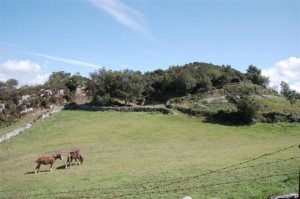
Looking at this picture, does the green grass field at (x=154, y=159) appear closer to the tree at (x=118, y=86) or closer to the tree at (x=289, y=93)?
the tree at (x=118, y=86)

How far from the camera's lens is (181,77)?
75.1m

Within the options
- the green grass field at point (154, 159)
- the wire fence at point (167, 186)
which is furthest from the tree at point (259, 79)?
the wire fence at point (167, 186)

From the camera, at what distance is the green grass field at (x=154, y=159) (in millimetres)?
21869

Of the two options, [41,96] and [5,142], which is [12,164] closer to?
[5,142]

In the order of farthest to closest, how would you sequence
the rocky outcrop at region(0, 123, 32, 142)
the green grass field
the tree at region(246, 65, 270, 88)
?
the tree at region(246, 65, 270, 88), the rocky outcrop at region(0, 123, 32, 142), the green grass field

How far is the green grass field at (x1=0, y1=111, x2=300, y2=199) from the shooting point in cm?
2187

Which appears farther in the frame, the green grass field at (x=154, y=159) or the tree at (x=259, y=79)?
the tree at (x=259, y=79)

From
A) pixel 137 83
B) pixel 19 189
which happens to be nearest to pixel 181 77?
pixel 137 83

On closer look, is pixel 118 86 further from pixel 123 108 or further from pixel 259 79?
pixel 259 79

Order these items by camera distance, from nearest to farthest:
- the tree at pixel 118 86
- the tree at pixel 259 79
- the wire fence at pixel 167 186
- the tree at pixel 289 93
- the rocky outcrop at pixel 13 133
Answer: the wire fence at pixel 167 186 < the rocky outcrop at pixel 13 133 < the tree at pixel 289 93 < the tree at pixel 118 86 < the tree at pixel 259 79

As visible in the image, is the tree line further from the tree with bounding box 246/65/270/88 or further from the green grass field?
the green grass field

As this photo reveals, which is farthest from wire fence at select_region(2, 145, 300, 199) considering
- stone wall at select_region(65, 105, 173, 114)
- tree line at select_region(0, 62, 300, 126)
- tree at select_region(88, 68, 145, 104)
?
tree at select_region(88, 68, 145, 104)

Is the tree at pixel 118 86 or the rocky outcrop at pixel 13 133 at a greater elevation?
the tree at pixel 118 86

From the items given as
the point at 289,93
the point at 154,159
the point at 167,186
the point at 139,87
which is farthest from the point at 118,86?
the point at 167,186
